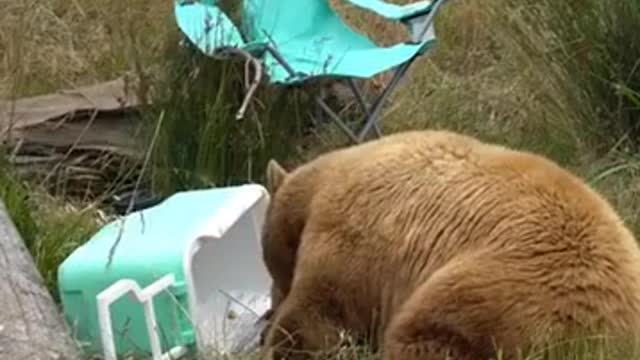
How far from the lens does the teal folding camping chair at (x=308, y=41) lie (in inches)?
268

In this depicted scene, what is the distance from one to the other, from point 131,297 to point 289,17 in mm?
3137

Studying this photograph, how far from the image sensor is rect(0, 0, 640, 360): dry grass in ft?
21.9

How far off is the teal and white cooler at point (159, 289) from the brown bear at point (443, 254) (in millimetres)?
267

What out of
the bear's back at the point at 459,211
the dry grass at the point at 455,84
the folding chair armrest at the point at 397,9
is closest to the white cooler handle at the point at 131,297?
the bear's back at the point at 459,211

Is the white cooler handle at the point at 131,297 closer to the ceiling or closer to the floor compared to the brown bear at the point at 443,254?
closer to the floor

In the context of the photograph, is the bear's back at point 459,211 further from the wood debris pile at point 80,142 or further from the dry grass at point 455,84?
the wood debris pile at point 80,142

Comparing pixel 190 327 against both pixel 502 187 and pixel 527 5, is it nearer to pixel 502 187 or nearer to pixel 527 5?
pixel 502 187

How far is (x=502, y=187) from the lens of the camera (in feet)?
15.3

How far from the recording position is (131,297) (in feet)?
16.6

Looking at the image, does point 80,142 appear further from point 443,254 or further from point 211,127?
point 443,254

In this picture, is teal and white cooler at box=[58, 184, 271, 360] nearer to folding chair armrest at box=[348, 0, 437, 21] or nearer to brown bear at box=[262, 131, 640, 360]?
brown bear at box=[262, 131, 640, 360]

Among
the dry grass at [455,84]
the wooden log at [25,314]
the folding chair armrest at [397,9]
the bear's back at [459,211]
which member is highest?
the bear's back at [459,211]

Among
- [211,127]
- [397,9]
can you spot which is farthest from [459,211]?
[397,9]

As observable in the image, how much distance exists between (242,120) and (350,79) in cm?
66
